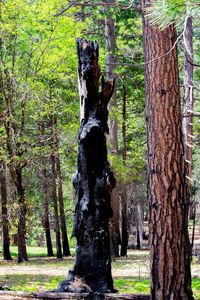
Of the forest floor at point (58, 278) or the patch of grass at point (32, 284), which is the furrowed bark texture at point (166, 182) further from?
the patch of grass at point (32, 284)

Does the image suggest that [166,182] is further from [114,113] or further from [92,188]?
[114,113]

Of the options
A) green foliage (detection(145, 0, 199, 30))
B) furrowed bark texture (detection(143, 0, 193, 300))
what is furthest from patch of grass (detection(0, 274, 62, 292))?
green foliage (detection(145, 0, 199, 30))

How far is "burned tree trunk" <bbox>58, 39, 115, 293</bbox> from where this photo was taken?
778cm

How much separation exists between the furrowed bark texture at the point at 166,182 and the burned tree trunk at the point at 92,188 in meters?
1.40

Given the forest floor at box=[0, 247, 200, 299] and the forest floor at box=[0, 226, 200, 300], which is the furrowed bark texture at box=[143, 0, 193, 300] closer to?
the forest floor at box=[0, 226, 200, 300]

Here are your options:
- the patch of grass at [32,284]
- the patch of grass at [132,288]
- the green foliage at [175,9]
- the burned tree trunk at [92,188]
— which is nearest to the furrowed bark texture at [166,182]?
the burned tree trunk at [92,188]

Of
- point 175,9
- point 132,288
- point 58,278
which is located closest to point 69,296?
point 132,288

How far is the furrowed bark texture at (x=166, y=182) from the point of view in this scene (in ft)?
21.1

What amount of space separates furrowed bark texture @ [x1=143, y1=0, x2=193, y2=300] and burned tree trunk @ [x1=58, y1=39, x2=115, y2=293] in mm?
1396

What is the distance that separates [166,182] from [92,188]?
5.80 feet

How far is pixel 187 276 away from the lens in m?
6.53

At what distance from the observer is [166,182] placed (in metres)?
6.47

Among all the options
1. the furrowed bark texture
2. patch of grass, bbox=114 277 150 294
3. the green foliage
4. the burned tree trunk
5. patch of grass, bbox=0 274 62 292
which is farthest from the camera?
patch of grass, bbox=0 274 62 292

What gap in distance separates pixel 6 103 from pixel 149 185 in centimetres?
1151
